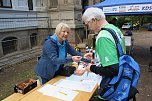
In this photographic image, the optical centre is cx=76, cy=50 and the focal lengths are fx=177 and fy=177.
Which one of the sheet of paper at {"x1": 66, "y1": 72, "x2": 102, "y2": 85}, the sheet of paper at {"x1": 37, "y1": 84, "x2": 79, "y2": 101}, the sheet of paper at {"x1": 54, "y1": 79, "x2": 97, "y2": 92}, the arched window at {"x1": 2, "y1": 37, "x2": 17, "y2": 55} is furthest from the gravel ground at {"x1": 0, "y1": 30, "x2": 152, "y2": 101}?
the sheet of paper at {"x1": 37, "y1": 84, "x2": 79, "y2": 101}

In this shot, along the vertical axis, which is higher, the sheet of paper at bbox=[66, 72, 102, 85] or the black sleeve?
the black sleeve

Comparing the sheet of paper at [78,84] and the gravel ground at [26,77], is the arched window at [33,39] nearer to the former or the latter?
the gravel ground at [26,77]

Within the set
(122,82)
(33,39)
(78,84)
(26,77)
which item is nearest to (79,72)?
(78,84)

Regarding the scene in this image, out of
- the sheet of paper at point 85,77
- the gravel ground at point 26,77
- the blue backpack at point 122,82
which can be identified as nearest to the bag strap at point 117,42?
the blue backpack at point 122,82

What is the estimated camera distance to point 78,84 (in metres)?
2.71

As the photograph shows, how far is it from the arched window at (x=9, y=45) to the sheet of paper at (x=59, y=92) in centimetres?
707

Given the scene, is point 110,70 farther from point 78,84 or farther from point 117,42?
point 78,84

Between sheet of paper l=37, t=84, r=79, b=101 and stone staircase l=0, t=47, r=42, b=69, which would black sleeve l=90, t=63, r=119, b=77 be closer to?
sheet of paper l=37, t=84, r=79, b=101

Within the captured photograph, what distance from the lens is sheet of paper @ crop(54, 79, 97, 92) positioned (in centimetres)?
258

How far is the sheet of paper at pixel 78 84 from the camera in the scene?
258 cm

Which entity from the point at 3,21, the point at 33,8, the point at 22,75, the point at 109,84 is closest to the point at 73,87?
the point at 109,84

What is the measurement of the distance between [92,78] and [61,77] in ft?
1.74

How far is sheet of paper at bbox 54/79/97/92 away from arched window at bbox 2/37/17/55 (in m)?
6.96

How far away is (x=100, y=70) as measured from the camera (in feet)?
6.56
